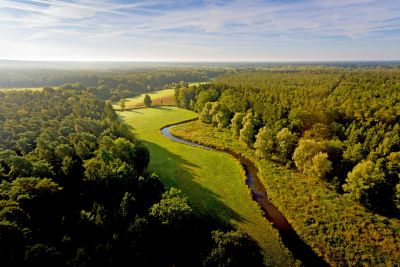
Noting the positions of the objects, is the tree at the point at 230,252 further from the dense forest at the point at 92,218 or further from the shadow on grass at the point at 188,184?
the shadow on grass at the point at 188,184

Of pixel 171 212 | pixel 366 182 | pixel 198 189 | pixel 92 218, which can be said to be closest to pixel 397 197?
pixel 366 182

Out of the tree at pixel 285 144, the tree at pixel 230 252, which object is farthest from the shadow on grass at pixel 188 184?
the tree at pixel 285 144

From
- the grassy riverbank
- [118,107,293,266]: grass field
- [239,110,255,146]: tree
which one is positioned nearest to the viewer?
the grassy riverbank

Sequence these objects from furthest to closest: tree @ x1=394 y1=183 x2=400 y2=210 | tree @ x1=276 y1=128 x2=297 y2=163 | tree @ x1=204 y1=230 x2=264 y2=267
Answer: tree @ x1=276 y1=128 x2=297 y2=163 < tree @ x1=394 y1=183 x2=400 y2=210 < tree @ x1=204 y1=230 x2=264 y2=267

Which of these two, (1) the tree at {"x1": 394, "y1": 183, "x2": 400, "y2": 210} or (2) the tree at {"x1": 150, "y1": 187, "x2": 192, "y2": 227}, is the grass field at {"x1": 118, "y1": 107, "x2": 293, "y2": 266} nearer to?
(2) the tree at {"x1": 150, "y1": 187, "x2": 192, "y2": 227}

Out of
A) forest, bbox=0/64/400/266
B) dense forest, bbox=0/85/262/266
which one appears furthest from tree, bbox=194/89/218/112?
dense forest, bbox=0/85/262/266

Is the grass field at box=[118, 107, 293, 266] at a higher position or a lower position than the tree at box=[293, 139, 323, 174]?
lower
